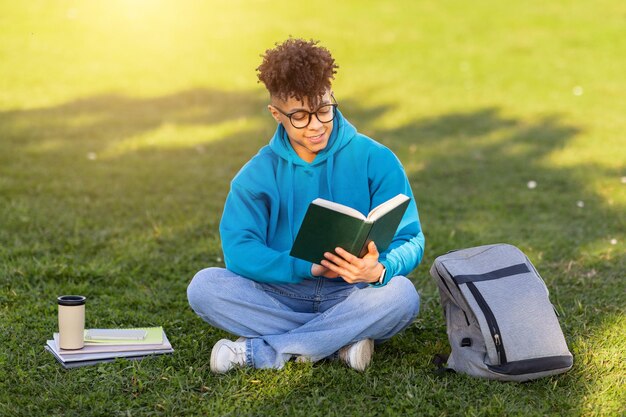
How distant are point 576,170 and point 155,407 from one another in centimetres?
551

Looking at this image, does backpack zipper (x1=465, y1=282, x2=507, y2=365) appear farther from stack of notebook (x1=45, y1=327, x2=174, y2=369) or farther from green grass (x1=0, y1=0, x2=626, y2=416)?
stack of notebook (x1=45, y1=327, x2=174, y2=369)

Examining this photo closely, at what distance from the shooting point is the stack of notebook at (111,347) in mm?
3820

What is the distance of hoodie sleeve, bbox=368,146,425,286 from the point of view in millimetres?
3768

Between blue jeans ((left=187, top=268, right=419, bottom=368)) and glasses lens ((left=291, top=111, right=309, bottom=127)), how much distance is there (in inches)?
28.5

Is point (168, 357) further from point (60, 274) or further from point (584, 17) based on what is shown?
point (584, 17)

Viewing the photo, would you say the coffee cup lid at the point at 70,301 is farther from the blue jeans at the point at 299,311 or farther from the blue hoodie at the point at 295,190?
the blue hoodie at the point at 295,190

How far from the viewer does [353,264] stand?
346 centimetres

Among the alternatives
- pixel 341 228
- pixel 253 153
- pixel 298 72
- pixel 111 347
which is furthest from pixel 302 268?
pixel 253 153

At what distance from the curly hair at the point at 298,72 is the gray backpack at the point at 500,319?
0.96m

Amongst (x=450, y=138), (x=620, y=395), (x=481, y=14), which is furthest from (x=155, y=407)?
(x=481, y=14)

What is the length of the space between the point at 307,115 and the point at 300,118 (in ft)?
0.11

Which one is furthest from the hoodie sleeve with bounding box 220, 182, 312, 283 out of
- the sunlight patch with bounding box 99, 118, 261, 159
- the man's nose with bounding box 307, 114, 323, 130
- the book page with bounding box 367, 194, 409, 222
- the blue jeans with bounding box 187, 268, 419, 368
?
the sunlight patch with bounding box 99, 118, 261, 159

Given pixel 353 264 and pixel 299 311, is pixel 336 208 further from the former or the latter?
pixel 299 311

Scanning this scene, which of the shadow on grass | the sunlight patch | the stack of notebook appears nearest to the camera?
the stack of notebook
